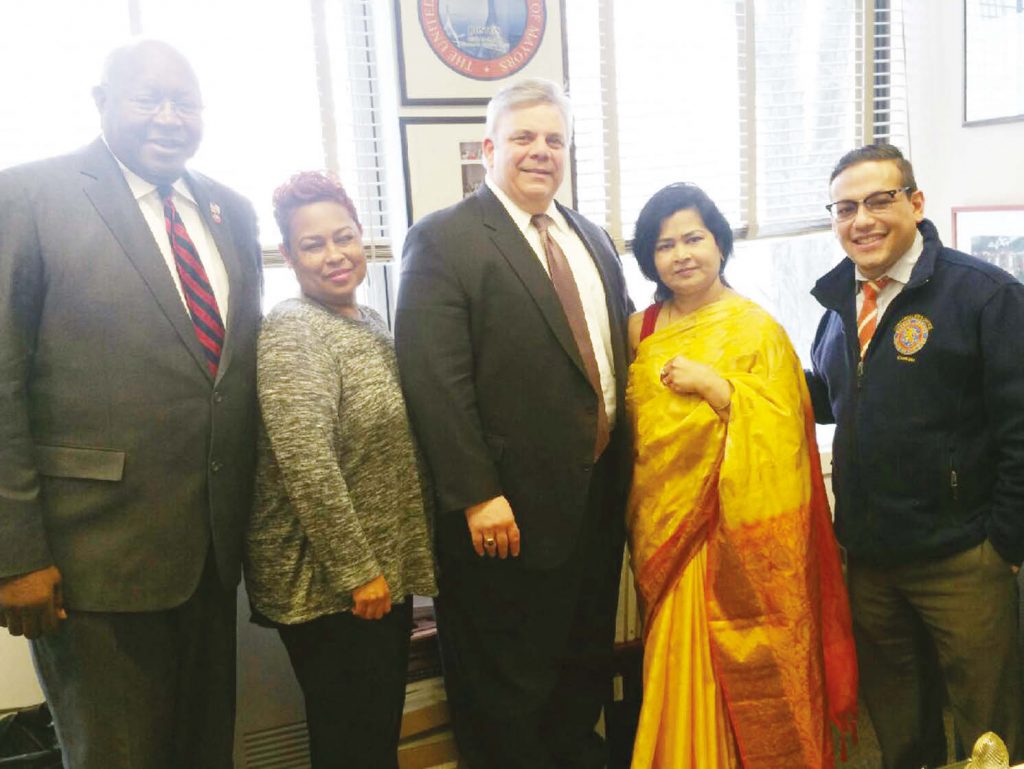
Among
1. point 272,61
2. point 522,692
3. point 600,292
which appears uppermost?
point 272,61

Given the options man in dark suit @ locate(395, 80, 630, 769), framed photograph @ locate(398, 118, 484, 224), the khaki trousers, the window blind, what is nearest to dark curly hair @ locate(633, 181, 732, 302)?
man in dark suit @ locate(395, 80, 630, 769)

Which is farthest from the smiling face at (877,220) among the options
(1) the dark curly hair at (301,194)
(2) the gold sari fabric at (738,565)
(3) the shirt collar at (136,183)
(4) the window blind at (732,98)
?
(3) the shirt collar at (136,183)

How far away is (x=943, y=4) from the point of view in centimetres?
254

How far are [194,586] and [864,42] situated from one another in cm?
268

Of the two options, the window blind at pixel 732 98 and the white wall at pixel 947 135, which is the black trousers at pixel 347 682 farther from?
the white wall at pixel 947 135

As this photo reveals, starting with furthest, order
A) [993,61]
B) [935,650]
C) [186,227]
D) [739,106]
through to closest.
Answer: [739,106]
[993,61]
[935,650]
[186,227]

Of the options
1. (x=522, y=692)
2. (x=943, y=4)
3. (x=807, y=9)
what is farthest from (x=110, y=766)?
(x=943, y=4)

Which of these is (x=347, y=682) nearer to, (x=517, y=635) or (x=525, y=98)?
(x=517, y=635)

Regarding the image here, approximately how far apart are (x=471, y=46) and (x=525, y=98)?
0.63 metres

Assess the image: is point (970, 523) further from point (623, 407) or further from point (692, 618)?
point (623, 407)

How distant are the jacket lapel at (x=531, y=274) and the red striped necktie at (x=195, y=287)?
57 cm

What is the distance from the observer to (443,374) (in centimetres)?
152

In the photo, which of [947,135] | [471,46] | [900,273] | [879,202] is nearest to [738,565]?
[900,273]

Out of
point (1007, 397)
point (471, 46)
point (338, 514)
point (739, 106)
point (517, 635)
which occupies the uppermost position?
point (471, 46)
